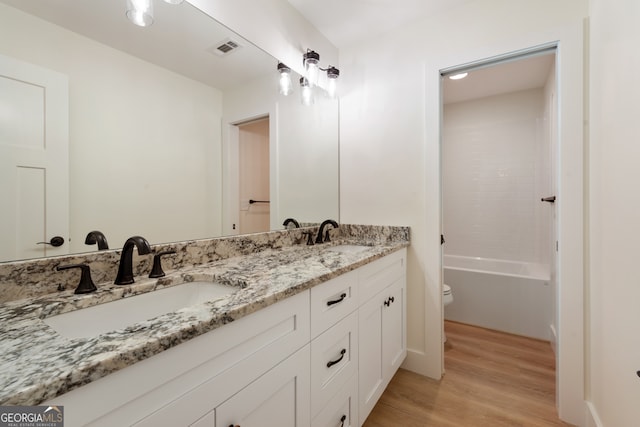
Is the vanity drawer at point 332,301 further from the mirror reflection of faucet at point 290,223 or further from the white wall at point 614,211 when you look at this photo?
the white wall at point 614,211

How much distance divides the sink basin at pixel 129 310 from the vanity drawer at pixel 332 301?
30 centimetres

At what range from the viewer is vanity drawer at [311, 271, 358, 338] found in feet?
3.22

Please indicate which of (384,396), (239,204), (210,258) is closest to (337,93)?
(239,204)

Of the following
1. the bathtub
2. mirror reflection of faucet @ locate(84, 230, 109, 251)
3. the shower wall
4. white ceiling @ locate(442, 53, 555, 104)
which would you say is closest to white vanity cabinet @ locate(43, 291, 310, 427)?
mirror reflection of faucet @ locate(84, 230, 109, 251)

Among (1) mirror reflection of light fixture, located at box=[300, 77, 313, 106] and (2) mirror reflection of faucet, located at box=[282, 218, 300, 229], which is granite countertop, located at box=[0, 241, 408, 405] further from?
(1) mirror reflection of light fixture, located at box=[300, 77, 313, 106]

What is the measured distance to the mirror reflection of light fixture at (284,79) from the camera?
1.68 meters

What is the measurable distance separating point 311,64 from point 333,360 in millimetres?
1753

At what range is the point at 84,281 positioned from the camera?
Result: 2.76 ft

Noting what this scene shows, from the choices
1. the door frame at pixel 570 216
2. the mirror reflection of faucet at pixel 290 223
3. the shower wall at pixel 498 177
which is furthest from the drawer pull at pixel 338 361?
the shower wall at pixel 498 177

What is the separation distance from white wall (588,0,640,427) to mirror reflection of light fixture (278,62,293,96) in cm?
150

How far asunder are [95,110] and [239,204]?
2.32ft

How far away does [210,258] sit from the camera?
1.27 metres

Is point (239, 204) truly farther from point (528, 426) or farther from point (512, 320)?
point (512, 320)

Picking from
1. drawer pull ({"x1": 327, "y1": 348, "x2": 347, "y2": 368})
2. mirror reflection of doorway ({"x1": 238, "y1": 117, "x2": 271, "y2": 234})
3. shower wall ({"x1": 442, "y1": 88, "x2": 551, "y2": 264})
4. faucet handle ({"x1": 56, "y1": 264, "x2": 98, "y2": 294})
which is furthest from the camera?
shower wall ({"x1": 442, "y1": 88, "x2": 551, "y2": 264})
